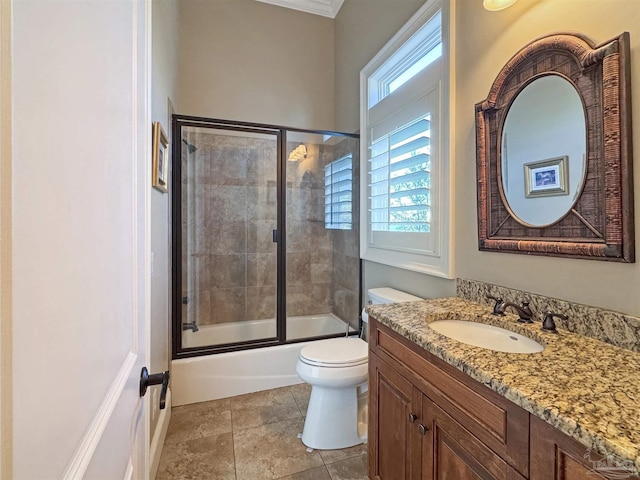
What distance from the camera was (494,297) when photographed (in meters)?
1.37

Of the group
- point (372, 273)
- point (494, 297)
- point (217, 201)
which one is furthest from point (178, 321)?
point (494, 297)

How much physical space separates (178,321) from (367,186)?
5.84 feet

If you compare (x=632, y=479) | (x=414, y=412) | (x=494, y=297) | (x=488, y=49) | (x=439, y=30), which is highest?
(x=439, y=30)

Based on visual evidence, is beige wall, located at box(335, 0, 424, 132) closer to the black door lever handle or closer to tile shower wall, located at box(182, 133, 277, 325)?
tile shower wall, located at box(182, 133, 277, 325)

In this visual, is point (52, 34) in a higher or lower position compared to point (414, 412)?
higher

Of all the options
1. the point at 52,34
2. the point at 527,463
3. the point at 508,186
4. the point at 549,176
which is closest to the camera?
the point at 52,34

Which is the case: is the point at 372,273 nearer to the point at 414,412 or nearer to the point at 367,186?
the point at 367,186

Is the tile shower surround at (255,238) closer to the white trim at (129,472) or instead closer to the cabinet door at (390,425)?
the cabinet door at (390,425)

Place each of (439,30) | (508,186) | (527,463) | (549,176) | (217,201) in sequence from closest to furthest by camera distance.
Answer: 1. (527,463)
2. (549,176)
3. (508,186)
4. (439,30)
5. (217,201)

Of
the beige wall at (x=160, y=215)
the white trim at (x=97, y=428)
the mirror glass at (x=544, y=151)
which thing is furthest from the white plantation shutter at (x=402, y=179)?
the white trim at (x=97, y=428)

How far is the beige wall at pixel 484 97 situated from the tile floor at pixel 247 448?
1.06m

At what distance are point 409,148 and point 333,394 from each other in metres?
1.55

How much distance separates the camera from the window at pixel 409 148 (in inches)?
65.4

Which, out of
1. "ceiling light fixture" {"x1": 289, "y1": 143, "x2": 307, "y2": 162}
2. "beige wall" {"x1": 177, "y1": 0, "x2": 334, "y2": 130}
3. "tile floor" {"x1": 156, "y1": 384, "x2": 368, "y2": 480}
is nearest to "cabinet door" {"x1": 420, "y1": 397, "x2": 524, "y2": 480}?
"tile floor" {"x1": 156, "y1": 384, "x2": 368, "y2": 480}
